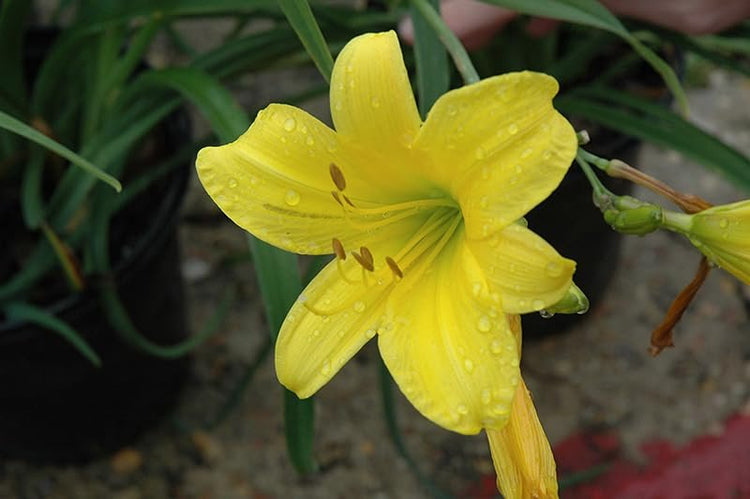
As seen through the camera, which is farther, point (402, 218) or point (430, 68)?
point (430, 68)

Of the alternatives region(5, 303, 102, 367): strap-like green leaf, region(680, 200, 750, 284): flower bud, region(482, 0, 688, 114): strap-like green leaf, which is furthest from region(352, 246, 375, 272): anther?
region(5, 303, 102, 367): strap-like green leaf

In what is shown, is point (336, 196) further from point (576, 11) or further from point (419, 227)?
point (576, 11)

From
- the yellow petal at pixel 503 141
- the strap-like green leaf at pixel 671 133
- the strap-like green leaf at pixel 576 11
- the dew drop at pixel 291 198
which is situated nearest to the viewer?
the yellow petal at pixel 503 141

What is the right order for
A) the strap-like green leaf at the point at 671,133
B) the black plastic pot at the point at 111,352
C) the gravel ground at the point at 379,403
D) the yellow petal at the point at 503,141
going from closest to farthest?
the yellow petal at the point at 503,141, the strap-like green leaf at the point at 671,133, the black plastic pot at the point at 111,352, the gravel ground at the point at 379,403

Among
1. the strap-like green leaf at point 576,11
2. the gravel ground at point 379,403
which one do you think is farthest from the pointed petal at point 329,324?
the gravel ground at point 379,403

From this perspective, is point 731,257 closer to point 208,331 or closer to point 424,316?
point 424,316

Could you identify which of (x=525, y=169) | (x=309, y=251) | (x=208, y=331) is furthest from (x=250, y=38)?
(x=525, y=169)

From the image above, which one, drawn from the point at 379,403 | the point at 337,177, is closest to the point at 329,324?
the point at 337,177

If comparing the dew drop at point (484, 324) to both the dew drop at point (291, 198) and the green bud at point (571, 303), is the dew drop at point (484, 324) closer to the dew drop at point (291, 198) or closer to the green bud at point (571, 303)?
the green bud at point (571, 303)
